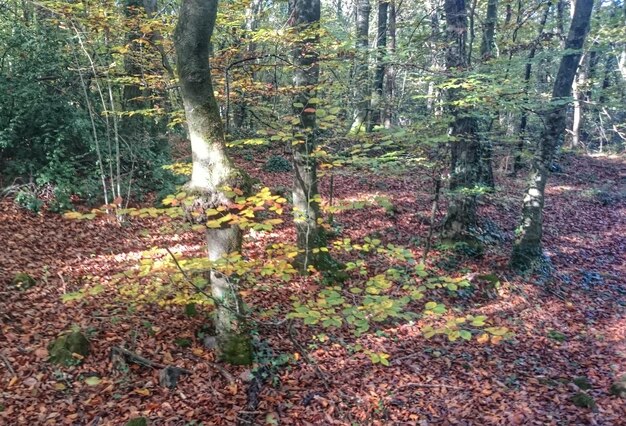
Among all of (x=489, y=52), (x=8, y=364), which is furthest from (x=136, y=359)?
(x=489, y=52)

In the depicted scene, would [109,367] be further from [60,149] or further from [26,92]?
[26,92]

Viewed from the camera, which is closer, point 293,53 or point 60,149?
point 293,53

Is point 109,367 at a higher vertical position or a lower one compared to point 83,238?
lower

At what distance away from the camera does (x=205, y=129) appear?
12.3 ft

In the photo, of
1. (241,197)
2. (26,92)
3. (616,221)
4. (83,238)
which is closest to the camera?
(241,197)

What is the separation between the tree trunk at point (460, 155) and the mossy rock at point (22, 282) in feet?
24.0

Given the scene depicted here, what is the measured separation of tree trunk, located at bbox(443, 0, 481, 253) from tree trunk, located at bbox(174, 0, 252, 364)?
16.8ft

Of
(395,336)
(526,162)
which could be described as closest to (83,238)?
(395,336)

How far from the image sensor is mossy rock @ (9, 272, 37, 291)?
5.36m

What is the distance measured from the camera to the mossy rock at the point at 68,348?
4.25 m

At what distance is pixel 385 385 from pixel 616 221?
11.8 metres

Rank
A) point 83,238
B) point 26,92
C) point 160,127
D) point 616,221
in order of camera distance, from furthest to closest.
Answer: point 616,221 → point 160,127 → point 26,92 → point 83,238

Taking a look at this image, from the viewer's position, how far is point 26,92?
8.15 metres

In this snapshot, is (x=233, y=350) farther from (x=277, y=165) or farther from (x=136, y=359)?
(x=277, y=165)
